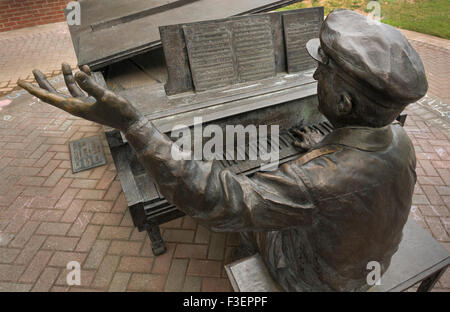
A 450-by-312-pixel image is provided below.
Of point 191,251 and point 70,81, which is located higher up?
point 70,81

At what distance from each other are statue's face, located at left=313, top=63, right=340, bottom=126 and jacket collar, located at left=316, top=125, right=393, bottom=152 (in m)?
0.08

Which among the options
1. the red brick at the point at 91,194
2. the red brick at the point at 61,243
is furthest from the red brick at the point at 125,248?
the red brick at the point at 91,194

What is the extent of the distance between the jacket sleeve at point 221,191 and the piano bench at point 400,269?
2.32 feet

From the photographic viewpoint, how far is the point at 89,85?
97 cm

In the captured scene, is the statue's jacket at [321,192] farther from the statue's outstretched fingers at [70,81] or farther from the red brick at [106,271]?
the red brick at [106,271]

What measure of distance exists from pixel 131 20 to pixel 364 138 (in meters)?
3.57

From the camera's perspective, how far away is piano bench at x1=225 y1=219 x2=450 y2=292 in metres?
1.82

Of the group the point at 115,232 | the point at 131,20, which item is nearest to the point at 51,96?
the point at 115,232

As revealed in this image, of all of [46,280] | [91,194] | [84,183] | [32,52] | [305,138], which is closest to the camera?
[305,138]

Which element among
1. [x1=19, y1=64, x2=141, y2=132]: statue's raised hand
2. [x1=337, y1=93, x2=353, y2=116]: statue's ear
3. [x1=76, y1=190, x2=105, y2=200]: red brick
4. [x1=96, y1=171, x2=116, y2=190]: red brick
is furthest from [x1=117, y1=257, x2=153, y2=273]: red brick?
[x1=337, y1=93, x2=353, y2=116]: statue's ear

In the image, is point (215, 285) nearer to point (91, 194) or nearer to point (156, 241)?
point (156, 241)

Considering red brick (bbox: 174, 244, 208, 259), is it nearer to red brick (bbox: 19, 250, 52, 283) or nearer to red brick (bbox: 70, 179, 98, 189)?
red brick (bbox: 19, 250, 52, 283)
